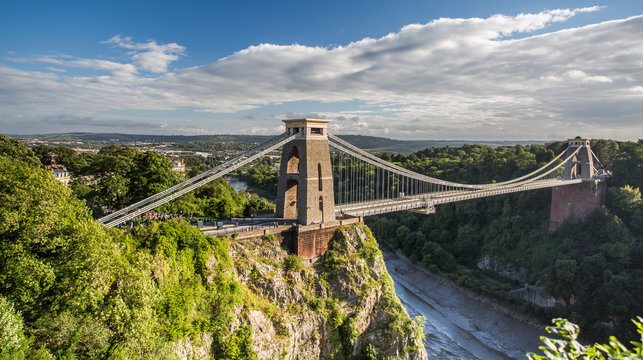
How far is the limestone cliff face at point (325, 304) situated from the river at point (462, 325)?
8.76 m

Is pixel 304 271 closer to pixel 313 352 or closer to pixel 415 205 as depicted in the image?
pixel 313 352

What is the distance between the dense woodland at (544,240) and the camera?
97.7 ft

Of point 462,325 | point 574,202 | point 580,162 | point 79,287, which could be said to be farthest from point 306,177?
point 580,162

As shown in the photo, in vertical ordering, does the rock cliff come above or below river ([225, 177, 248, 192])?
above

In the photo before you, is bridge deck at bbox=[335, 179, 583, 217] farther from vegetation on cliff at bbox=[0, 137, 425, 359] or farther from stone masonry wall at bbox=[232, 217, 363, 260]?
stone masonry wall at bbox=[232, 217, 363, 260]

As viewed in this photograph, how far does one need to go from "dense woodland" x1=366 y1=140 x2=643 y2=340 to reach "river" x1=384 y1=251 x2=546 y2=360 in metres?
1.53

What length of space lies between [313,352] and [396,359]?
447cm

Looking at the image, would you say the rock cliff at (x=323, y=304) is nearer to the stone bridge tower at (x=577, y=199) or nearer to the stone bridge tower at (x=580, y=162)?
the stone bridge tower at (x=577, y=199)

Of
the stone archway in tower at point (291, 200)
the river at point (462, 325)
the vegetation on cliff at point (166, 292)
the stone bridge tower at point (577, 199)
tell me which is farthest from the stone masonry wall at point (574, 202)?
the stone archway in tower at point (291, 200)

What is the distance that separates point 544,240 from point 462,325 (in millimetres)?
13912

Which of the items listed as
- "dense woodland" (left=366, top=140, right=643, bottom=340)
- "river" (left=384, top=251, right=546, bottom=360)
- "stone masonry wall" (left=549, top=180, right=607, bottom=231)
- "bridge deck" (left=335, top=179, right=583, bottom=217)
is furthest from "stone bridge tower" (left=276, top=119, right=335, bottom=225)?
"stone masonry wall" (left=549, top=180, right=607, bottom=231)

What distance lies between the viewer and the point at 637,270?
30.3 metres

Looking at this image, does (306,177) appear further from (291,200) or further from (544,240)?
(544,240)

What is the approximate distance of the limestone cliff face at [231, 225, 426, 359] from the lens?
1738cm
